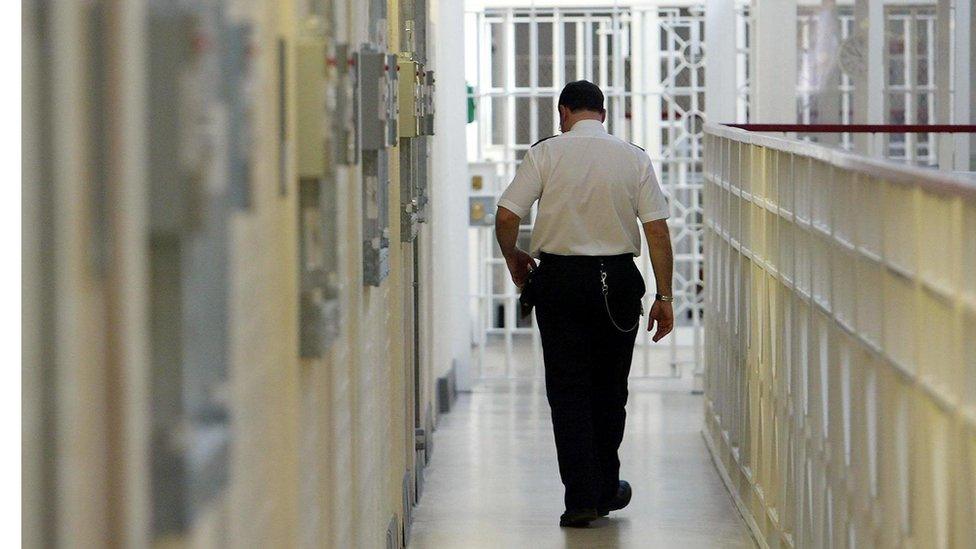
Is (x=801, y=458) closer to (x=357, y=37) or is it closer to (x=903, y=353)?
(x=903, y=353)

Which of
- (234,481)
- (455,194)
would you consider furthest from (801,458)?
(455,194)

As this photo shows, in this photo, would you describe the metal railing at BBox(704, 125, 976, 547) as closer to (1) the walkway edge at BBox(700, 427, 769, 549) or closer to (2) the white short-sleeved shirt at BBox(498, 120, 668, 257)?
(1) the walkway edge at BBox(700, 427, 769, 549)

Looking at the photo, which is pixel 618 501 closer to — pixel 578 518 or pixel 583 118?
pixel 578 518

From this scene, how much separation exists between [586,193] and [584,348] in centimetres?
59

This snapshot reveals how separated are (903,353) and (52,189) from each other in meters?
2.07

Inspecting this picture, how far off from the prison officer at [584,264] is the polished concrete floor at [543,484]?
0.26 metres

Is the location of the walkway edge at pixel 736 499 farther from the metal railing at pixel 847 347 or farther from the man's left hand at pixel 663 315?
the man's left hand at pixel 663 315

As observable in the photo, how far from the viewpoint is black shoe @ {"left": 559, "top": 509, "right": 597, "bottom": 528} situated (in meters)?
5.71

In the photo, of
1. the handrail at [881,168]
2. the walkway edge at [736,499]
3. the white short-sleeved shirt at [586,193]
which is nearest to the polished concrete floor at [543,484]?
the walkway edge at [736,499]

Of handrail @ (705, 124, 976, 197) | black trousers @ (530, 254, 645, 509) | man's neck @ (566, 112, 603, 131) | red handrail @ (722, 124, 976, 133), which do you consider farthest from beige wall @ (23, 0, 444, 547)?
red handrail @ (722, 124, 976, 133)

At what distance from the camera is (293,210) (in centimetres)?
261

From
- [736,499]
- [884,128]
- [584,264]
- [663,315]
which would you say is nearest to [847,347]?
[584,264]

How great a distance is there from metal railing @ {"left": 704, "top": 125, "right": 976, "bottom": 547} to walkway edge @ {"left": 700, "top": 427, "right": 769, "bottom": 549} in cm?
3

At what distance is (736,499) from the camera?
6.12 metres
